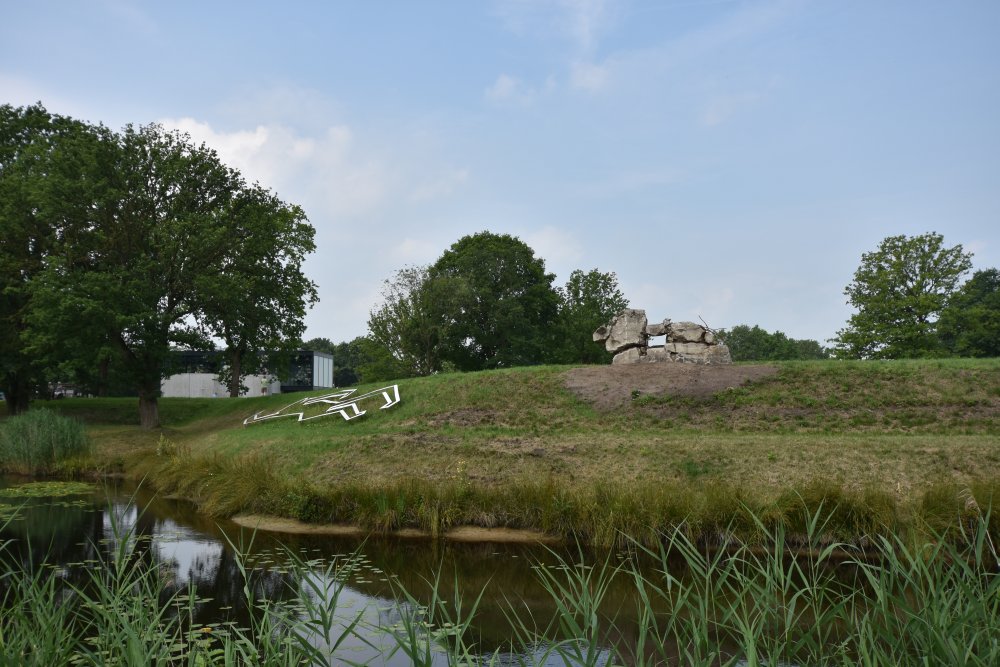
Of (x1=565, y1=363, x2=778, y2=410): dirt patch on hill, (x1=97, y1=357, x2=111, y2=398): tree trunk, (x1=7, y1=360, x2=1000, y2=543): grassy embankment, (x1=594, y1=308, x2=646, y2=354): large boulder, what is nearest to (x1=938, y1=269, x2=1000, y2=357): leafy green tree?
(x1=7, y1=360, x2=1000, y2=543): grassy embankment

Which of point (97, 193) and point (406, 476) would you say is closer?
point (406, 476)

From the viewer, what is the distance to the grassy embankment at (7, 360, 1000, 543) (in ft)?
32.6

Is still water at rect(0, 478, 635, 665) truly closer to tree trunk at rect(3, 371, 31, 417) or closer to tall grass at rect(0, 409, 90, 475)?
tall grass at rect(0, 409, 90, 475)

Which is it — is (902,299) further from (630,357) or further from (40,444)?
(40,444)

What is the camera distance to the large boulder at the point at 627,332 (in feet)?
82.5

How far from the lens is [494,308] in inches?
1698

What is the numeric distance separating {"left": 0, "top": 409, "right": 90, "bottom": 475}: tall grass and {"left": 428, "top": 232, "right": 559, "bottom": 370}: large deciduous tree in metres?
23.5

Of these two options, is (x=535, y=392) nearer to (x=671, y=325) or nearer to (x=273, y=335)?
(x=671, y=325)

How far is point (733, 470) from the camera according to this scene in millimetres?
13266

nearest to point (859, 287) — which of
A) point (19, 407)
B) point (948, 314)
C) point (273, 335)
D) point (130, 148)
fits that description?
point (948, 314)

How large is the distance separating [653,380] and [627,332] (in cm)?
342

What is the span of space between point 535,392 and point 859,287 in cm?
2636

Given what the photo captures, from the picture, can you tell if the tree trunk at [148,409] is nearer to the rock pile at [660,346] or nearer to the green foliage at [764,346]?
the rock pile at [660,346]

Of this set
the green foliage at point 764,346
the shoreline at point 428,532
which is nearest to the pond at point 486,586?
the shoreline at point 428,532
